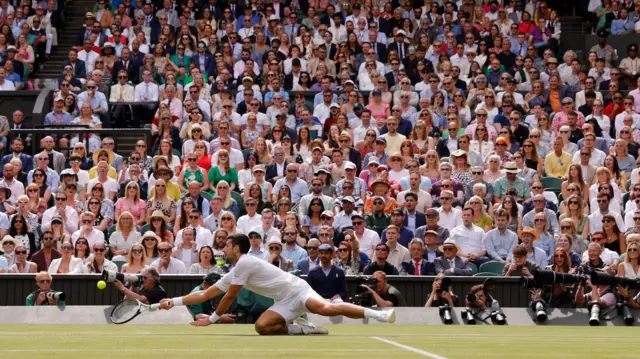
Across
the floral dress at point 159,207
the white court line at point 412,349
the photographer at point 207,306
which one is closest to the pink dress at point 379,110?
the floral dress at point 159,207

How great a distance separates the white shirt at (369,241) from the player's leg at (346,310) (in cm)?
567

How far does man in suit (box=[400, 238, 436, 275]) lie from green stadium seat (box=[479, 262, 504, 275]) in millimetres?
730

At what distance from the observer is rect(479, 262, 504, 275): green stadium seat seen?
1805cm

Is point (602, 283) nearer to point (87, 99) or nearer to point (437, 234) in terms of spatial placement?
point (437, 234)

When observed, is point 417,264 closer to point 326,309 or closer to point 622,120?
point 326,309

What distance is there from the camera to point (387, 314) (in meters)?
12.5

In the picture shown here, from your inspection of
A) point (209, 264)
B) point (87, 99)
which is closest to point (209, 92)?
point (87, 99)

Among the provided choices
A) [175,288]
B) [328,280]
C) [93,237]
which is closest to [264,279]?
[328,280]

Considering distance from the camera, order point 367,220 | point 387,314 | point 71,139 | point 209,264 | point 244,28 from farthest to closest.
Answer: point 244,28, point 71,139, point 367,220, point 209,264, point 387,314

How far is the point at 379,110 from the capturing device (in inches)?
930

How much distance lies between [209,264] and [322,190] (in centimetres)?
329

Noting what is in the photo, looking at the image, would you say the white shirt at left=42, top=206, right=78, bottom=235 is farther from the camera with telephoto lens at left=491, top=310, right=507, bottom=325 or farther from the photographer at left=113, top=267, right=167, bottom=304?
the camera with telephoto lens at left=491, top=310, right=507, bottom=325

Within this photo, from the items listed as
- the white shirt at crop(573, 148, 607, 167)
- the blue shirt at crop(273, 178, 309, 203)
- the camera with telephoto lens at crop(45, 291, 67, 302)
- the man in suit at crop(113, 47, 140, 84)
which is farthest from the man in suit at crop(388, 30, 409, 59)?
the camera with telephoto lens at crop(45, 291, 67, 302)

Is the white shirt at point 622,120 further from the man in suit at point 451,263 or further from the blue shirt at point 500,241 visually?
the man in suit at point 451,263
